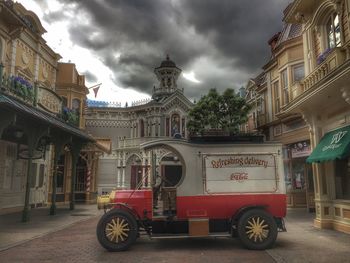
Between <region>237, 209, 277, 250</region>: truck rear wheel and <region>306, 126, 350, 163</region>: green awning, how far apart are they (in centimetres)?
296

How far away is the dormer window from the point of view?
11250 mm

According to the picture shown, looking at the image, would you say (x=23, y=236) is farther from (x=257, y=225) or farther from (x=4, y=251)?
(x=257, y=225)

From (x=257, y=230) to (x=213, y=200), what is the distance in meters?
1.29

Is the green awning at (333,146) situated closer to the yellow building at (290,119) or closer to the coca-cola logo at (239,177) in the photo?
the coca-cola logo at (239,177)

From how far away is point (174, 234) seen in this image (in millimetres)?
8750

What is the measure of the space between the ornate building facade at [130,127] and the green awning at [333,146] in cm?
2078

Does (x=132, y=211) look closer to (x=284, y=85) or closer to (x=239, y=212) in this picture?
(x=239, y=212)

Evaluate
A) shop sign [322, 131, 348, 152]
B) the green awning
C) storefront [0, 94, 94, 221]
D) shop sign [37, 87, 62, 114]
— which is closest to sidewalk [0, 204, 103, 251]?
storefront [0, 94, 94, 221]

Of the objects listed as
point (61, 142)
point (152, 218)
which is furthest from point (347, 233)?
point (61, 142)

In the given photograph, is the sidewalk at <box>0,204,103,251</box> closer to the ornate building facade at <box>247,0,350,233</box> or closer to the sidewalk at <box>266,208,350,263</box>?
the sidewalk at <box>266,208,350,263</box>

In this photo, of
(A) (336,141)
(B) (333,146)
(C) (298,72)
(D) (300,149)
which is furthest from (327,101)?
(C) (298,72)

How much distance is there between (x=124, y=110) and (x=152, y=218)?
2697 cm

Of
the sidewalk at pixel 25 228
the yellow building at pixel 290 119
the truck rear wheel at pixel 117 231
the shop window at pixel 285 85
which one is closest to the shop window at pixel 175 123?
the yellow building at pixel 290 119

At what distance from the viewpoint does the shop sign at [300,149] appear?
18219 millimetres
